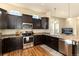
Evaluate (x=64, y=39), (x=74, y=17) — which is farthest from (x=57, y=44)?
(x=74, y=17)

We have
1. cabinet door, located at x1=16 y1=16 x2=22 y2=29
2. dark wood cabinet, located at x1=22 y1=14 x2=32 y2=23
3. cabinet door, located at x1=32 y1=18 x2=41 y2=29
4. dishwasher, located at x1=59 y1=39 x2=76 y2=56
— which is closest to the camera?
dishwasher, located at x1=59 y1=39 x2=76 y2=56

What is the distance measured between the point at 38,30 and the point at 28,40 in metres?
0.82

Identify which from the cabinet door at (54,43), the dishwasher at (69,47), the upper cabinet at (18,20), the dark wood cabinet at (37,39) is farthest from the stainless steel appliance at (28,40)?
the dishwasher at (69,47)

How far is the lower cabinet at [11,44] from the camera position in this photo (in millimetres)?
3417

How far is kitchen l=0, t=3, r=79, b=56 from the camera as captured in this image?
2.82 m

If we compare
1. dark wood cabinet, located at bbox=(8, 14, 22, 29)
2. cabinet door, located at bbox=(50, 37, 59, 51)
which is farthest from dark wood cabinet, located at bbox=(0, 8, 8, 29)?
cabinet door, located at bbox=(50, 37, 59, 51)

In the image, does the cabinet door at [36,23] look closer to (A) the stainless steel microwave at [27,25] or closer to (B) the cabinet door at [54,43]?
(A) the stainless steel microwave at [27,25]

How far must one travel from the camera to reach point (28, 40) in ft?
14.5

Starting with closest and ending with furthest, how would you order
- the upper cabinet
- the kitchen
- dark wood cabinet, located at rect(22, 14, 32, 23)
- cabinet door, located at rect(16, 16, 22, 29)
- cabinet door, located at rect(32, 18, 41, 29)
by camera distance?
the kitchen, the upper cabinet, cabinet door, located at rect(16, 16, 22, 29), dark wood cabinet, located at rect(22, 14, 32, 23), cabinet door, located at rect(32, 18, 41, 29)

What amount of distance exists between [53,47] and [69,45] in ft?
4.19

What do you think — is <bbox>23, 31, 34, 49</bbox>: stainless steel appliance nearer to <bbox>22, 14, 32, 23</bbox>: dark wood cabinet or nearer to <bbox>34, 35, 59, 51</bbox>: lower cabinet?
<bbox>34, 35, 59, 51</bbox>: lower cabinet

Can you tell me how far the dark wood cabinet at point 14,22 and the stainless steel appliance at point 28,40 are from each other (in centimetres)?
52

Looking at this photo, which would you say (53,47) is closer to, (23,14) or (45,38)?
(45,38)

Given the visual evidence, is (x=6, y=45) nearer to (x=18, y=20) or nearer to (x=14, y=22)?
(x=14, y=22)
